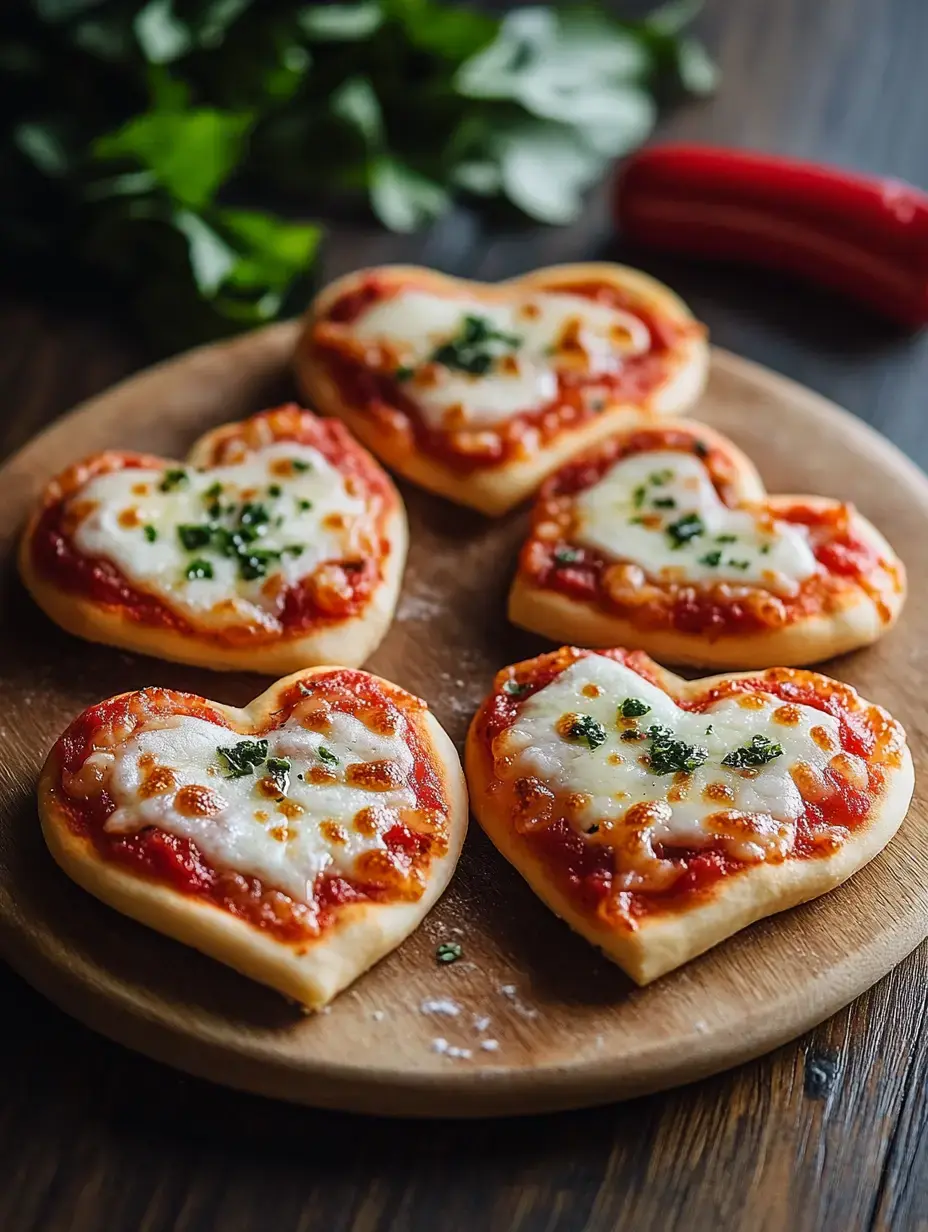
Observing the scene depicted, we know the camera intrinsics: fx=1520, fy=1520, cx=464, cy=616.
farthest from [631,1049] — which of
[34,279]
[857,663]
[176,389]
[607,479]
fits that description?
[34,279]

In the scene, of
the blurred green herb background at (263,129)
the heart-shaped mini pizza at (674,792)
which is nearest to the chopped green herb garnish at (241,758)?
the heart-shaped mini pizza at (674,792)

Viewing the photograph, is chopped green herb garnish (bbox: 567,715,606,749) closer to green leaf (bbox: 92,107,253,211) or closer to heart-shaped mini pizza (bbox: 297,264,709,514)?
heart-shaped mini pizza (bbox: 297,264,709,514)

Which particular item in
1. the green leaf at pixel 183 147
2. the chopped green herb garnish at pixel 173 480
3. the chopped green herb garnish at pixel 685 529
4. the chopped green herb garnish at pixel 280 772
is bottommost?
the chopped green herb garnish at pixel 173 480

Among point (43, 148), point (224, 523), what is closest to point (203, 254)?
point (43, 148)

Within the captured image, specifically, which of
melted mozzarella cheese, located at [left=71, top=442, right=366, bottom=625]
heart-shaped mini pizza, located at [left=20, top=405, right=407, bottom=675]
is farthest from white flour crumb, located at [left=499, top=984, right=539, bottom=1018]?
melted mozzarella cheese, located at [left=71, top=442, right=366, bottom=625]

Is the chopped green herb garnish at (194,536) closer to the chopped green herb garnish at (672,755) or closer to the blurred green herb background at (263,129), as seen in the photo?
the blurred green herb background at (263,129)
